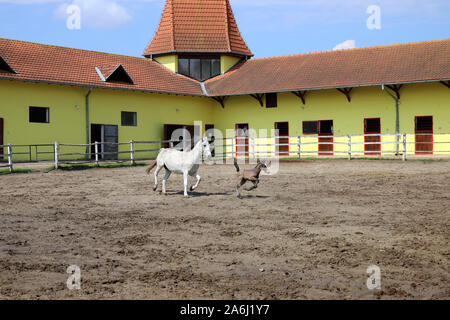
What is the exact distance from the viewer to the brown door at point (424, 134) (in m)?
26.2

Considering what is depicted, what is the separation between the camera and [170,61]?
33688mm

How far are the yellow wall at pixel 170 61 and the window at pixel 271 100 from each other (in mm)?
6359

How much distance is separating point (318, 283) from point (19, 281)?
10.3 ft

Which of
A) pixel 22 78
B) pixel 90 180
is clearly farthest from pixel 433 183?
pixel 22 78

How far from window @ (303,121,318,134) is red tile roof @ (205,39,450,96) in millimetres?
2326

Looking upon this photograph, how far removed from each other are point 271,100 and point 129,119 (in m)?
8.13

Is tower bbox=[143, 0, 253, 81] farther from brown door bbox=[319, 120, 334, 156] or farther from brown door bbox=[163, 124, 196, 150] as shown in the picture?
brown door bbox=[319, 120, 334, 156]

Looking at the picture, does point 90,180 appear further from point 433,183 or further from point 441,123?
point 441,123

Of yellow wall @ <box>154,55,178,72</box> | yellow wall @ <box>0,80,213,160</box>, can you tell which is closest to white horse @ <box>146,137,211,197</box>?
yellow wall @ <box>0,80,213,160</box>

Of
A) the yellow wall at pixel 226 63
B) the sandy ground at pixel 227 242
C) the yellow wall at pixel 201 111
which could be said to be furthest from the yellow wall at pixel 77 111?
the sandy ground at pixel 227 242

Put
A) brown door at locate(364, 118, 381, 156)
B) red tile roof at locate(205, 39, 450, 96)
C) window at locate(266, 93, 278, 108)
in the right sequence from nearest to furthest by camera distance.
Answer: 1. red tile roof at locate(205, 39, 450, 96)
2. brown door at locate(364, 118, 381, 156)
3. window at locate(266, 93, 278, 108)

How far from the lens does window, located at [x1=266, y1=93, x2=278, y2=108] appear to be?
30734 millimetres

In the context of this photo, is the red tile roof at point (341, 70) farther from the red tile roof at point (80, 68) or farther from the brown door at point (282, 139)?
the red tile roof at point (80, 68)

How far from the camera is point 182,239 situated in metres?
7.80
